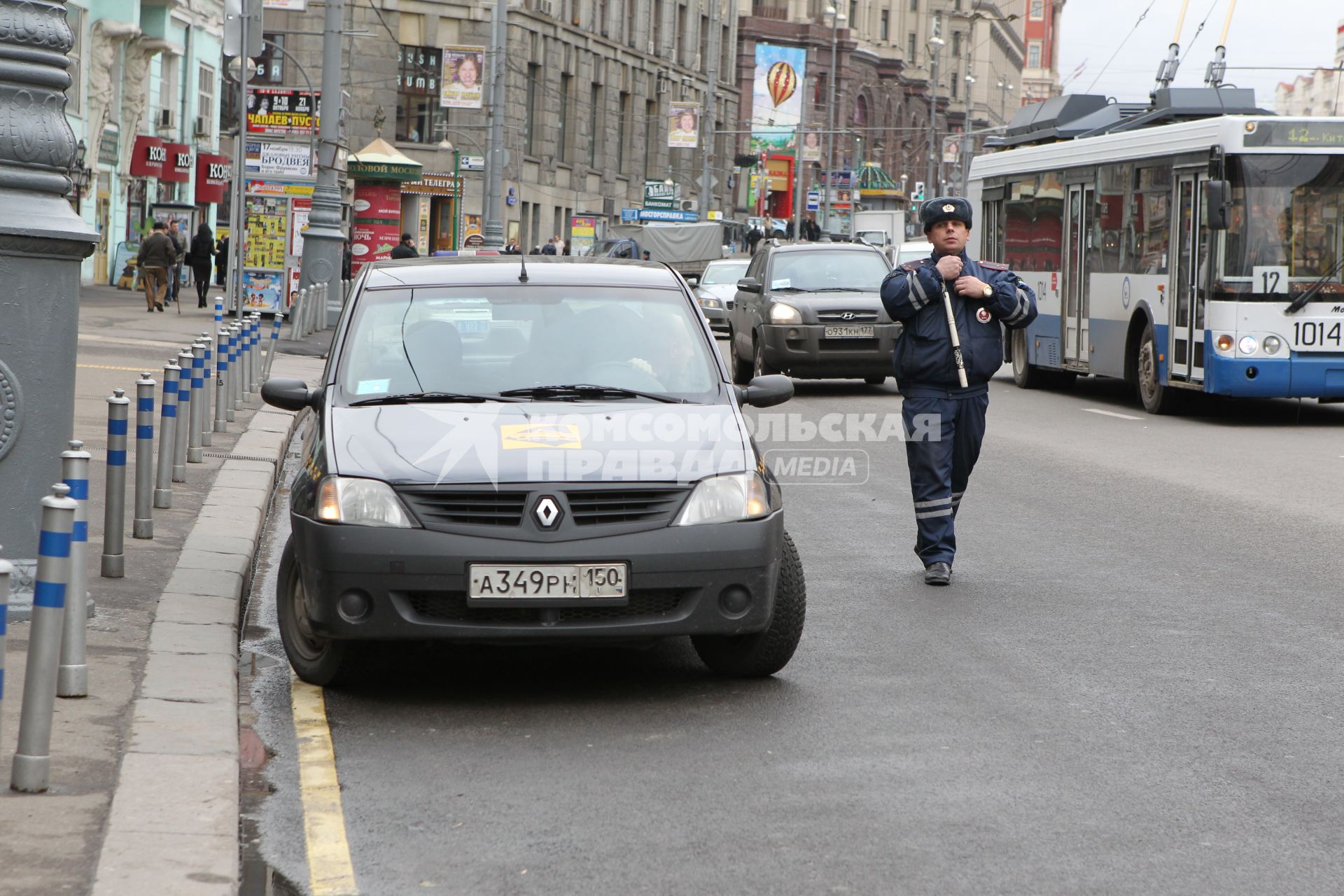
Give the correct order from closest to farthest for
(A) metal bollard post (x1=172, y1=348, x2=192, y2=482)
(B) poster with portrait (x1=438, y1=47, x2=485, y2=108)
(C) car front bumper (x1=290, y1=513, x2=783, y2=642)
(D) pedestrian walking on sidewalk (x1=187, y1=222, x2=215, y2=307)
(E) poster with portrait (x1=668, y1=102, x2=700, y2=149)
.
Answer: (C) car front bumper (x1=290, y1=513, x2=783, y2=642), (A) metal bollard post (x1=172, y1=348, x2=192, y2=482), (D) pedestrian walking on sidewalk (x1=187, y1=222, x2=215, y2=307), (B) poster with portrait (x1=438, y1=47, x2=485, y2=108), (E) poster with portrait (x1=668, y1=102, x2=700, y2=149)

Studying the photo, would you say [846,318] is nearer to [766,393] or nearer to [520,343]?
[766,393]

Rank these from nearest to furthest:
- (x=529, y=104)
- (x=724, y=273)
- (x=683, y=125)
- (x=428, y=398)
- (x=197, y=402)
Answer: (x=428, y=398), (x=197, y=402), (x=724, y=273), (x=683, y=125), (x=529, y=104)

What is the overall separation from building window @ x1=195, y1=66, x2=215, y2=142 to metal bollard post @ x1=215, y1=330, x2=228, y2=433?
1538 inches

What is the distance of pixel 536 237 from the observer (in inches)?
2867

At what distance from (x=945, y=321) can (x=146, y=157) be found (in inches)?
1554

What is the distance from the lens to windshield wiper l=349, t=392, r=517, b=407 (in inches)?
272

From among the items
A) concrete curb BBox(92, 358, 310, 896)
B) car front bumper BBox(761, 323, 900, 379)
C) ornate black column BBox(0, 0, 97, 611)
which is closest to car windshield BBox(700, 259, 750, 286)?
car front bumper BBox(761, 323, 900, 379)

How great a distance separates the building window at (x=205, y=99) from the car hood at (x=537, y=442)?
48.2m

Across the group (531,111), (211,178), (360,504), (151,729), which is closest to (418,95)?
(531,111)

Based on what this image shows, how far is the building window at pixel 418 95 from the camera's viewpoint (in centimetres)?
6750

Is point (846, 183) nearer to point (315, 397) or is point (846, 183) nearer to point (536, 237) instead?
point (536, 237)

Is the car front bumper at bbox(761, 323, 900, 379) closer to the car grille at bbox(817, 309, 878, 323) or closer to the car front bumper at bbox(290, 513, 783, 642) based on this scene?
the car grille at bbox(817, 309, 878, 323)

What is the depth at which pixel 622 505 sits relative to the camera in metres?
6.30

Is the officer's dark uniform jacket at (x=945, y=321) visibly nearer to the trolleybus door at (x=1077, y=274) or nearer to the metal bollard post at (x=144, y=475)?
the metal bollard post at (x=144, y=475)
